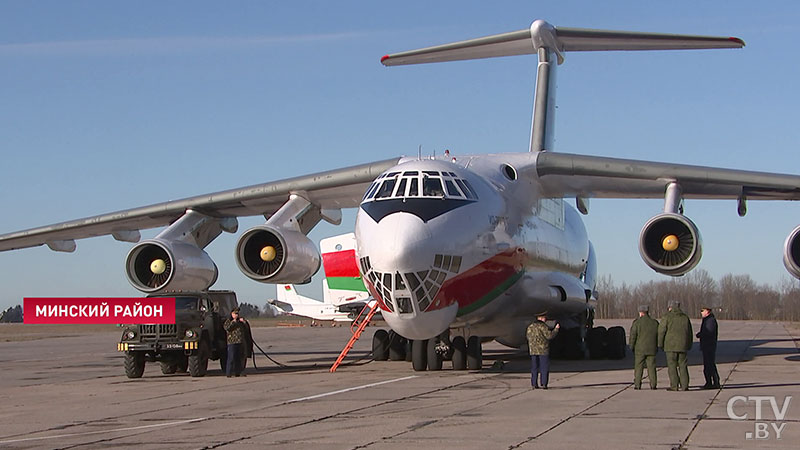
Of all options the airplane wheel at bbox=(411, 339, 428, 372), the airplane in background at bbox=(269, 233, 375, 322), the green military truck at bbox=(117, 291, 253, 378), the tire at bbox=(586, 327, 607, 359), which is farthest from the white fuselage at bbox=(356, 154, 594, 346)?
the airplane in background at bbox=(269, 233, 375, 322)

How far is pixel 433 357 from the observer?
1484cm

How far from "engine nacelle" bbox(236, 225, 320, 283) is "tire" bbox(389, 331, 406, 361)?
2.57 m

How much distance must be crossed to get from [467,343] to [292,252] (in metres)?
3.46

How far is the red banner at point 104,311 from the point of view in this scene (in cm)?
1551

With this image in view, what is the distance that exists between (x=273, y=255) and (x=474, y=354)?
13.0 ft

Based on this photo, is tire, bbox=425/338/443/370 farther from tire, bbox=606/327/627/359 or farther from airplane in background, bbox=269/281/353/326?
airplane in background, bbox=269/281/353/326

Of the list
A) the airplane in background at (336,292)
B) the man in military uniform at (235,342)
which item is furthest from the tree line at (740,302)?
the man in military uniform at (235,342)

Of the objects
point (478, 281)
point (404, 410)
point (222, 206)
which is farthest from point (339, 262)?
point (404, 410)

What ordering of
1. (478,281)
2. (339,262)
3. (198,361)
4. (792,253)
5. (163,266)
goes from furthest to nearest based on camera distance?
(339,262) < (163,266) < (198,361) < (792,253) < (478,281)

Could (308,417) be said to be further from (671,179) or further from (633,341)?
(671,179)

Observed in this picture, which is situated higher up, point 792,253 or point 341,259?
point 341,259

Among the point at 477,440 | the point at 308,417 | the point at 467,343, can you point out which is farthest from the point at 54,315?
the point at 477,440

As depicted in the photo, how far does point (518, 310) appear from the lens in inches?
609

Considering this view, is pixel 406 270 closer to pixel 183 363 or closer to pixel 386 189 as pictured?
pixel 386 189
